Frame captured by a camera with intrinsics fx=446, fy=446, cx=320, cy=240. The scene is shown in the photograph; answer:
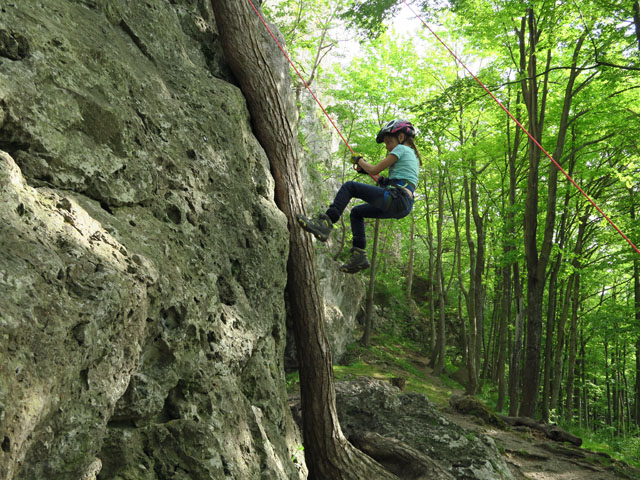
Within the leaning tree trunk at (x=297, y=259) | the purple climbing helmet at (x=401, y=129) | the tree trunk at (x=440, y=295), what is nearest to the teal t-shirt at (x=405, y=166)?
the purple climbing helmet at (x=401, y=129)

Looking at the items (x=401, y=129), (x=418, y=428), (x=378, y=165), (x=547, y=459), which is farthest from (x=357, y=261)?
(x=547, y=459)

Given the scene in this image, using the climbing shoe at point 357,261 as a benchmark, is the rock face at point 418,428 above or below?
below

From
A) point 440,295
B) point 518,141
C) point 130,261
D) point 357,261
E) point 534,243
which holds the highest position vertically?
point 518,141

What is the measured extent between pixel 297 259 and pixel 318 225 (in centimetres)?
53

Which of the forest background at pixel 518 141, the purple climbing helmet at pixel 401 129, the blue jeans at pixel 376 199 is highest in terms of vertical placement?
the forest background at pixel 518 141

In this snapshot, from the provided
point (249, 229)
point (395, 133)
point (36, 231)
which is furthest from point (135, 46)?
point (395, 133)

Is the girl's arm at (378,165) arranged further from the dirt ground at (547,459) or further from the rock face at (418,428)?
the dirt ground at (547,459)

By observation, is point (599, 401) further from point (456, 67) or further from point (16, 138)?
point (16, 138)

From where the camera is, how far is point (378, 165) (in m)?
5.30

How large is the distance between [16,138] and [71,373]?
1430mm

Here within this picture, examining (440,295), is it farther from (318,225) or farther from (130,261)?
(130,261)

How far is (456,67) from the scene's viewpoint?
1784 cm

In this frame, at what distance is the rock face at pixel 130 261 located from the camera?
2152 mm

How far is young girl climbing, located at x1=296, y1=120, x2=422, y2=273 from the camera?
534 centimetres
